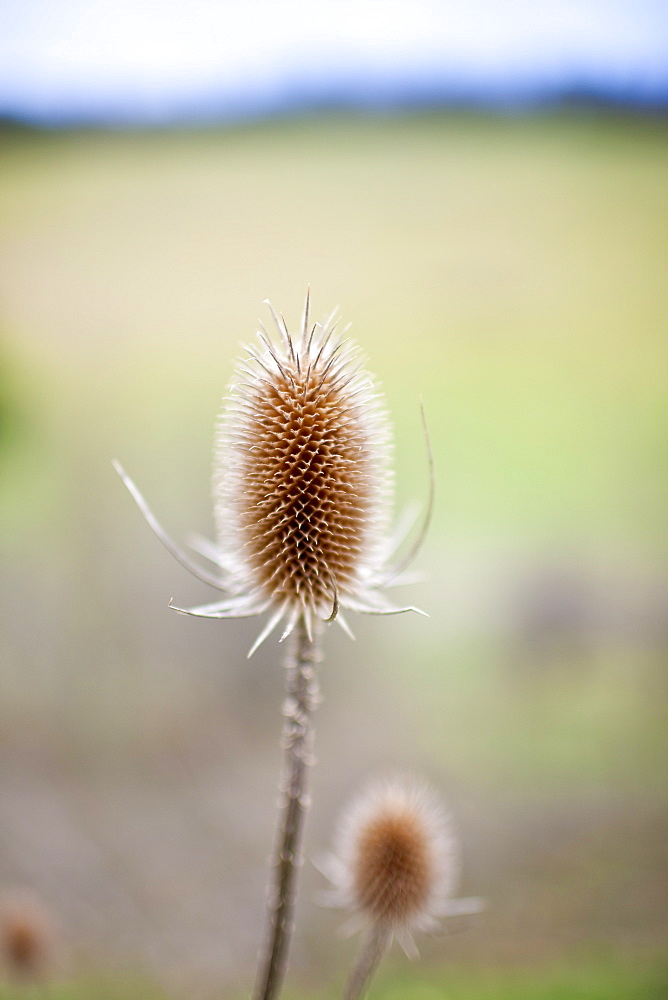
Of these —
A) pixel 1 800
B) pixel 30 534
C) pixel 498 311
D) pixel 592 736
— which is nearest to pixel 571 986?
pixel 592 736

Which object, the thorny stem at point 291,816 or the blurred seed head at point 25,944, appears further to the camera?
the blurred seed head at point 25,944

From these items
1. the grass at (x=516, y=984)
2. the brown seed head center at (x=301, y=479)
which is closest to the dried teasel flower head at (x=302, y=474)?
the brown seed head center at (x=301, y=479)

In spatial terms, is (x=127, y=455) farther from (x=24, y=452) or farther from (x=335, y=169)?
(x=335, y=169)

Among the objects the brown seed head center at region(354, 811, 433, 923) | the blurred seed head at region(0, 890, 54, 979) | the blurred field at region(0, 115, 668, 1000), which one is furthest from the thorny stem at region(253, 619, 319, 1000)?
the blurred field at region(0, 115, 668, 1000)

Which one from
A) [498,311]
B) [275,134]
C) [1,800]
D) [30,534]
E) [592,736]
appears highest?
[275,134]

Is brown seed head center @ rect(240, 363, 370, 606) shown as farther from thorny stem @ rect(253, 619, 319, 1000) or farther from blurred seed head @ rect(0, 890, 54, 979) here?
blurred seed head @ rect(0, 890, 54, 979)

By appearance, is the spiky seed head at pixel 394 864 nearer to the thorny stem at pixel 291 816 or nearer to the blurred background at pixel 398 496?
the thorny stem at pixel 291 816

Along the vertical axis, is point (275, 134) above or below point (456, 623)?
above
